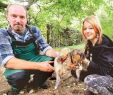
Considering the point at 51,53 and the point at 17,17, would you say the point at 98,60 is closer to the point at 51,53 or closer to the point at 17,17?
the point at 51,53

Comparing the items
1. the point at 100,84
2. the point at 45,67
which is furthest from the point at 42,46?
the point at 100,84

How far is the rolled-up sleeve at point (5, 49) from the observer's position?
4635 millimetres

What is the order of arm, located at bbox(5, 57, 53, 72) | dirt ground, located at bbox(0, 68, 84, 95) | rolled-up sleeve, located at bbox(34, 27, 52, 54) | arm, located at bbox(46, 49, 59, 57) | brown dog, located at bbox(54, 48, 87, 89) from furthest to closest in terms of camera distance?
1. rolled-up sleeve, located at bbox(34, 27, 52, 54)
2. arm, located at bbox(46, 49, 59, 57)
3. dirt ground, located at bbox(0, 68, 84, 95)
4. arm, located at bbox(5, 57, 53, 72)
5. brown dog, located at bbox(54, 48, 87, 89)

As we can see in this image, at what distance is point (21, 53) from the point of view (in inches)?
199

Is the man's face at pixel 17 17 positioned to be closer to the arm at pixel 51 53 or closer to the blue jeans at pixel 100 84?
the arm at pixel 51 53

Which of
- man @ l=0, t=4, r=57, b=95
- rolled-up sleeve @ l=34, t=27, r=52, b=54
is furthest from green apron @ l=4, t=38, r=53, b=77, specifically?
rolled-up sleeve @ l=34, t=27, r=52, b=54

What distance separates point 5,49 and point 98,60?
132cm

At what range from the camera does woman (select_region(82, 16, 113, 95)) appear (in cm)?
418

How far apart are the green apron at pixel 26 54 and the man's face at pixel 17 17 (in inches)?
11.0

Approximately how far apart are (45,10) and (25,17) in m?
5.71

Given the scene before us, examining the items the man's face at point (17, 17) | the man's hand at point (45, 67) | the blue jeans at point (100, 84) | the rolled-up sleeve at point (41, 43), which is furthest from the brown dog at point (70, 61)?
the man's face at point (17, 17)

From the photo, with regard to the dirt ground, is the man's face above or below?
above

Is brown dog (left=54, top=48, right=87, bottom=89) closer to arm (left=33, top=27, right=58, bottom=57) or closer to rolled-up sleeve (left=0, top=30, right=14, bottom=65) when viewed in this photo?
arm (left=33, top=27, right=58, bottom=57)

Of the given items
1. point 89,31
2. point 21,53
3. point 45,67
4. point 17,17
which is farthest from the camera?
point 21,53
